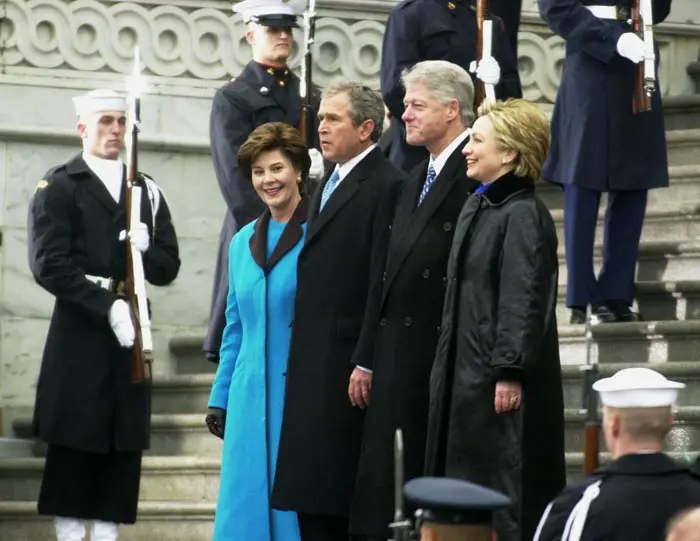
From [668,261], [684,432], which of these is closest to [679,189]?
[668,261]

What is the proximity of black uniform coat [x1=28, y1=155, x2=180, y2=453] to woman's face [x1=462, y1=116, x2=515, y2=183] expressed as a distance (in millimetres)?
2875

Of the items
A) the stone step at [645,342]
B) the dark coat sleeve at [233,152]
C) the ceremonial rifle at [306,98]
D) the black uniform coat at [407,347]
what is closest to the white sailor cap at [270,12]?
the ceremonial rifle at [306,98]

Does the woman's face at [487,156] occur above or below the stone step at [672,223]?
above

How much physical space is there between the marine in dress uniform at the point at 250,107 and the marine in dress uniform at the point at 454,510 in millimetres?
4924

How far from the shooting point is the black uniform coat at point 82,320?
36.9ft

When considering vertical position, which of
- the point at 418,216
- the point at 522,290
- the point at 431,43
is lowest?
the point at 522,290

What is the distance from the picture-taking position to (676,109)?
13.8 meters

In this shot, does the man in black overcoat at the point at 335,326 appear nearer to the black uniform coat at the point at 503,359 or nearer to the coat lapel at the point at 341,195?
the coat lapel at the point at 341,195

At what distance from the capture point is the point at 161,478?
40.1 feet

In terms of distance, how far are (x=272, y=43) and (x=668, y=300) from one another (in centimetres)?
207

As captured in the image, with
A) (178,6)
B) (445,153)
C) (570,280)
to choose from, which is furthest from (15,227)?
(445,153)

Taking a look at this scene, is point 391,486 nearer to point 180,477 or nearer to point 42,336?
point 180,477

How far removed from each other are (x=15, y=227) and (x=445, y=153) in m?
4.75

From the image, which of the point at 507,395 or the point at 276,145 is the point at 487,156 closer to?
the point at 507,395
